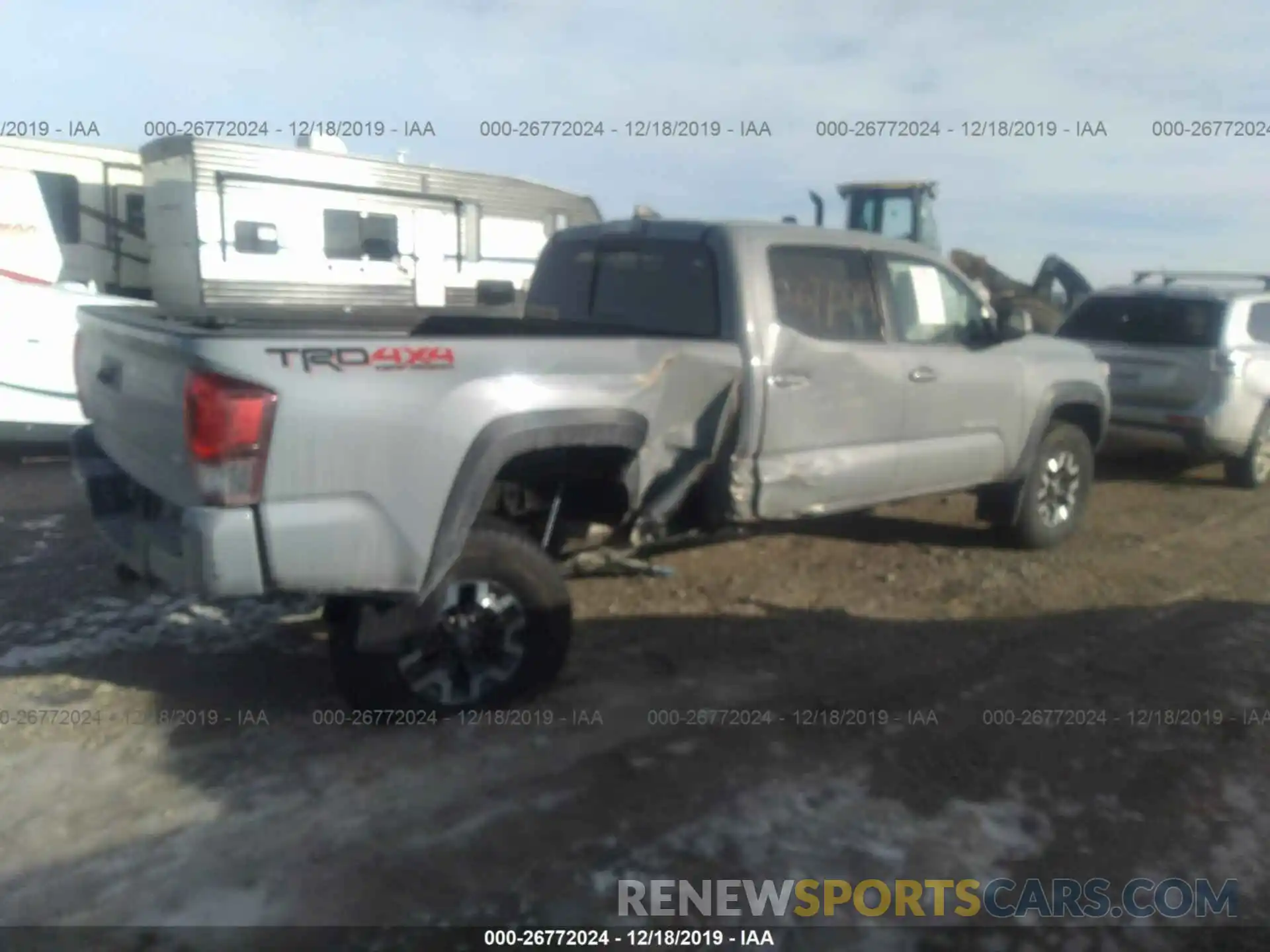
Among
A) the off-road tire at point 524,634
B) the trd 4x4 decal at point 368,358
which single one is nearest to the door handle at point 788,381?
the off-road tire at point 524,634

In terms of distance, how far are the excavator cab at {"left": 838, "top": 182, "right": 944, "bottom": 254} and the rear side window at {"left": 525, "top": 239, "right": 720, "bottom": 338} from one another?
9.76 m

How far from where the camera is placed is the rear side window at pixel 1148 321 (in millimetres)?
9086

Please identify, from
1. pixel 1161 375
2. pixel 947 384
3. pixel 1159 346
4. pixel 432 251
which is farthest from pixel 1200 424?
pixel 432 251

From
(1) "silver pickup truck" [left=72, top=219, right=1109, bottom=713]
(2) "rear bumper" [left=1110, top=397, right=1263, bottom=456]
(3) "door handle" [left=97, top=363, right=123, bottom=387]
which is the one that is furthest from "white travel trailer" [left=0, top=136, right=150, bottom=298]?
(2) "rear bumper" [left=1110, top=397, right=1263, bottom=456]

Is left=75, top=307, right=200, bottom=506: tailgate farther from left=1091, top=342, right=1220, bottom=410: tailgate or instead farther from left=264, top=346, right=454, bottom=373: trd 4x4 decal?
left=1091, top=342, right=1220, bottom=410: tailgate

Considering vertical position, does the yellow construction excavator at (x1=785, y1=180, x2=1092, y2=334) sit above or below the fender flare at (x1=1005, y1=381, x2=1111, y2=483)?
above

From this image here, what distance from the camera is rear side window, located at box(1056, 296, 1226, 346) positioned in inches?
358

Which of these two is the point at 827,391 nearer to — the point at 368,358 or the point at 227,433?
the point at 368,358

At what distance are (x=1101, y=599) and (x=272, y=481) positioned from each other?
4.48 metres

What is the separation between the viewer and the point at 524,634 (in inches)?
175

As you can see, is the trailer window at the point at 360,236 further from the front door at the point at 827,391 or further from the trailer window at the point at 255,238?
the front door at the point at 827,391

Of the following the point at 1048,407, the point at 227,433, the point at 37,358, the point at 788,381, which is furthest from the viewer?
the point at 37,358

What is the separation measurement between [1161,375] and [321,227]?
29.0 feet

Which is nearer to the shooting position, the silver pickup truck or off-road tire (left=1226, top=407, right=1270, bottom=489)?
the silver pickup truck
